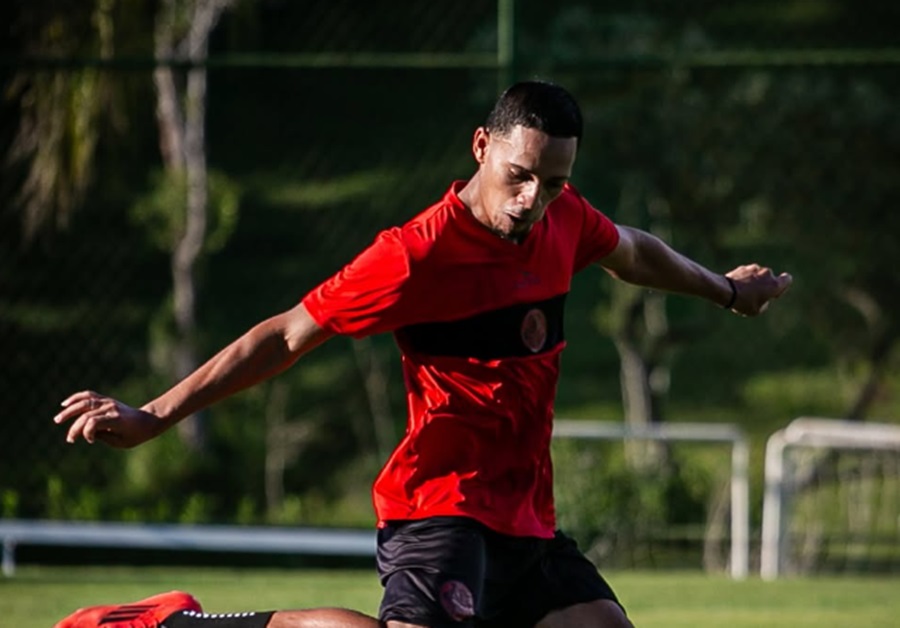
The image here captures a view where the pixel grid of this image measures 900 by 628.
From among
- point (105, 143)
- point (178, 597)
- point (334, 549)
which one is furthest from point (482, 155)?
point (105, 143)

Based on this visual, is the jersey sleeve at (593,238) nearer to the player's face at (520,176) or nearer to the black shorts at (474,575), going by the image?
the player's face at (520,176)

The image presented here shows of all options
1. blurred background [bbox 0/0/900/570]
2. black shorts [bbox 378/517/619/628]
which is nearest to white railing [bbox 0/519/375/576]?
blurred background [bbox 0/0/900/570]

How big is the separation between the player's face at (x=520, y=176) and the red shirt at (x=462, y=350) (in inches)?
2.3

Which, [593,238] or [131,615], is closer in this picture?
[131,615]

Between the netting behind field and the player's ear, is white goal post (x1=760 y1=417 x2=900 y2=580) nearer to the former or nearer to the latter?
the netting behind field

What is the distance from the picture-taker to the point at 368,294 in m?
4.38

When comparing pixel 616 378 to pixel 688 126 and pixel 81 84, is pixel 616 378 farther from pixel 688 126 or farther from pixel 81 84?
pixel 81 84

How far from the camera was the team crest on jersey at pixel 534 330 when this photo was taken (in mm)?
4539

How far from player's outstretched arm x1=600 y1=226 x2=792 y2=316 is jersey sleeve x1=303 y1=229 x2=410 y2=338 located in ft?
2.86

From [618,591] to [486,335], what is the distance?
426 centimetres

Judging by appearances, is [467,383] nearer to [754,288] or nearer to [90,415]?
[90,415]

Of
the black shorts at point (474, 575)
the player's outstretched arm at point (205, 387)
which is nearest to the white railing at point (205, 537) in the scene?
the black shorts at point (474, 575)

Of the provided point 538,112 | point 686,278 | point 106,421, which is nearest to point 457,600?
point 106,421

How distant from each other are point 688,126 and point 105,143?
3.52 m
